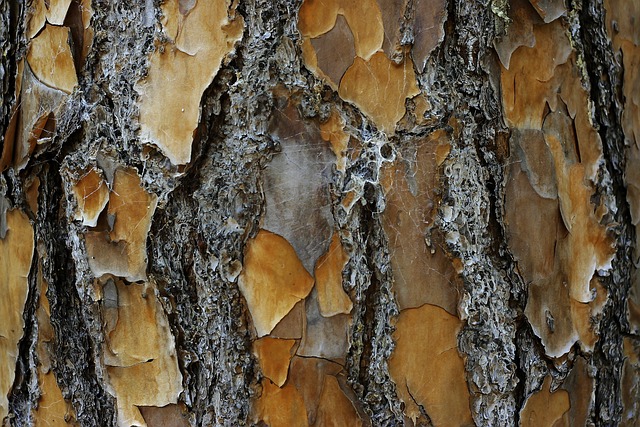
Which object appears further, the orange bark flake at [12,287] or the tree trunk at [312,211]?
the orange bark flake at [12,287]

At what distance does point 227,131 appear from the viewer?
0.73 meters

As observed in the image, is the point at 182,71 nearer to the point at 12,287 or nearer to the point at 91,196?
the point at 91,196

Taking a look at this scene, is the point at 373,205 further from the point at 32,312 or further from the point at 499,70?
the point at 32,312

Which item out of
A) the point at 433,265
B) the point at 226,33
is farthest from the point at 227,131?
the point at 433,265

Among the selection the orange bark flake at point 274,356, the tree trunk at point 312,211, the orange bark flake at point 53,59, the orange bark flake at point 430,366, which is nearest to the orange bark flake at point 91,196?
the tree trunk at point 312,211

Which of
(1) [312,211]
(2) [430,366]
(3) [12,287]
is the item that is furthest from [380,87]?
(3) [12,287]

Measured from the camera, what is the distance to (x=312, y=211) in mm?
732

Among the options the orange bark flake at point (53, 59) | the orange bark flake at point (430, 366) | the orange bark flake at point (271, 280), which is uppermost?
the orange bark flake at point (53, 59)

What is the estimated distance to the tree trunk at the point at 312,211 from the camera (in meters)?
0.73

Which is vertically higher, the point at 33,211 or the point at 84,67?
the point at 84,67

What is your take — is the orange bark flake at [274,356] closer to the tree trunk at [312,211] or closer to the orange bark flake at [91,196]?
the tree trunk at [312,211]

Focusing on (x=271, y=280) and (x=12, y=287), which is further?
(x=12, y=287)

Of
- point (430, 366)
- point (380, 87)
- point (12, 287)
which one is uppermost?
point (380, 87)

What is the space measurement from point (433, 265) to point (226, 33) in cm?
34
